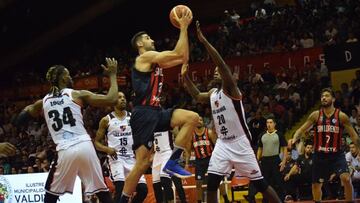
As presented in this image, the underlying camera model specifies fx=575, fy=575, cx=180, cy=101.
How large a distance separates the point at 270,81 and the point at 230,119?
10.6 meters

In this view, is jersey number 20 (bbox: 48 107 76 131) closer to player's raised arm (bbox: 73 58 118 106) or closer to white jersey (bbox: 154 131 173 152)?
player's raised arm (bbox: 73 58 118 106)

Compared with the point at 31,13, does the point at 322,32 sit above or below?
below

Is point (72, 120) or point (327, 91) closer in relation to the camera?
point (72, 120)

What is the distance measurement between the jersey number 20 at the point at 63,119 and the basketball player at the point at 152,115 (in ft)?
2.62

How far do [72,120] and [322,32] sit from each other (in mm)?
13316

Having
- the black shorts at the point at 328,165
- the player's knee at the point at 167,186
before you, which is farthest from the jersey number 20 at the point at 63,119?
the black shorts at the point at 328,165

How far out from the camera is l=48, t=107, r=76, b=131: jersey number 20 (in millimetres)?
6927

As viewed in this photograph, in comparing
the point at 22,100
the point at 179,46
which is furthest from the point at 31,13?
the point at 179,46

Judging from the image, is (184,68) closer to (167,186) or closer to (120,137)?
(120,137)

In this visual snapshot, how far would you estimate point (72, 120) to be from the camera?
6949 mm

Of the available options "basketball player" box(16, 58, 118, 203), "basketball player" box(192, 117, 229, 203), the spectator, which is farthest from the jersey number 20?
the spectator

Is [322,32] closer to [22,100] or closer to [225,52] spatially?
[225,52]

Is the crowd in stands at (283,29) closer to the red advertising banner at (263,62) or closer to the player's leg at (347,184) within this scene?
the red advertising banner at (263,62)

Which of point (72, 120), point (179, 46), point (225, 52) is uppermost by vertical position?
point (225, 52)
